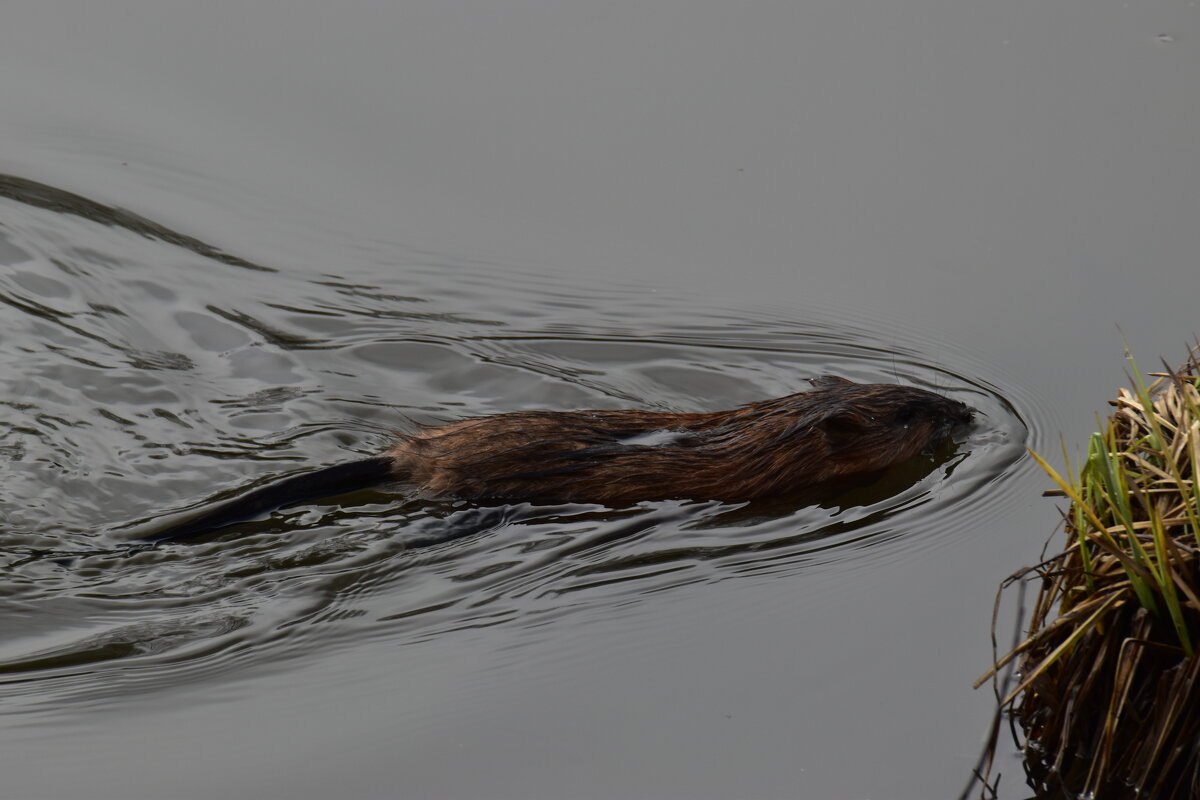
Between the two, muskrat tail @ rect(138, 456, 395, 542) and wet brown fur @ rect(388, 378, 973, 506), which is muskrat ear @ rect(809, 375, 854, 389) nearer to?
wet brown fur @ rect(388, 378, 973, 506)

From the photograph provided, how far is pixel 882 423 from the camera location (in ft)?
18.0

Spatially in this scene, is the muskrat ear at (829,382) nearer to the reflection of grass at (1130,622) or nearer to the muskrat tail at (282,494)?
the muskrat tail at (282,494)

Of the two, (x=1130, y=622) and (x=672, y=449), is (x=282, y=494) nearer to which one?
(x=672, y=449)

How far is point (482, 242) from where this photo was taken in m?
6.59

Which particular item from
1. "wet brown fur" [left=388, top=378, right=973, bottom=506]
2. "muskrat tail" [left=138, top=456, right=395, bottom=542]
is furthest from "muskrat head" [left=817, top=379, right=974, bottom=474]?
"muskrat tail" [left=138, top=456, right=395, bottom=542]

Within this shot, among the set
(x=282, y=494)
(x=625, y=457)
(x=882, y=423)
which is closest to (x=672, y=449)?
(x=625, y=457)

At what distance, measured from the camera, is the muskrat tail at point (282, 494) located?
4.83m

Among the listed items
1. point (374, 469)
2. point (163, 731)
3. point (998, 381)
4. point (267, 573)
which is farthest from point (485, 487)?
point (998, 381)

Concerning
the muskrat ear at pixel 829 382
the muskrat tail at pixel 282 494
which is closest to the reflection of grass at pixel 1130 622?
the muskrat ear at pixel 829 382

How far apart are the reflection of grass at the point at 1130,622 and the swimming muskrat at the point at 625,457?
5.96 ft

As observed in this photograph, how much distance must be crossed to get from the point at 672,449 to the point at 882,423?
0.89 m

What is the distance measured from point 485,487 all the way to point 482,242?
184cm

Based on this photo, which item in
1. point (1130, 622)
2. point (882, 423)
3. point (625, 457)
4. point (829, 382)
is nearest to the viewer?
point (1130, 622)

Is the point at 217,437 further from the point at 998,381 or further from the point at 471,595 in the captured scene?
the point at 998,381
